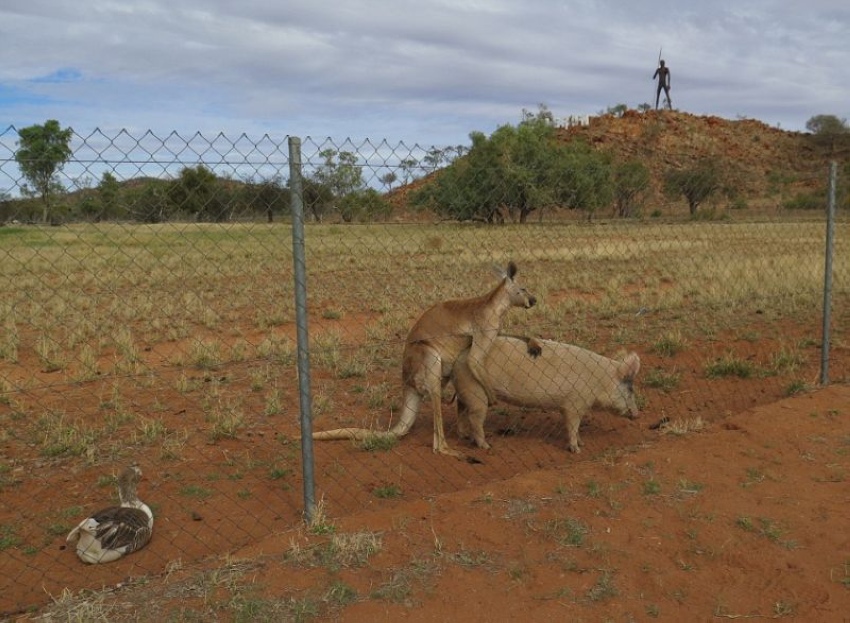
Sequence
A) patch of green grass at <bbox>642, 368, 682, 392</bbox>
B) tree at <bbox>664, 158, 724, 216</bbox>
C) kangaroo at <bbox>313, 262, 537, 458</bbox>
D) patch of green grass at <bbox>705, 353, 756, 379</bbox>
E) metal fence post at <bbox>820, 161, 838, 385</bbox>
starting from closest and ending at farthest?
kangaroo at <bbox>313, 262, 537, 458</bbox> → metal fence post at <bbox>820, 161, 838, 385</bbox> → patch of green grass at <bbox>642, 368, 682, 392</bbox> → patch of green grass at <bbox>705, 353, 756, 379</bbox> → tree at <bbox>664, 158, 724, 216</bbox>

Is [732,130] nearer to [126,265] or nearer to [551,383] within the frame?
[126,265]

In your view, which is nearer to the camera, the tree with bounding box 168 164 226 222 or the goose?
the goose

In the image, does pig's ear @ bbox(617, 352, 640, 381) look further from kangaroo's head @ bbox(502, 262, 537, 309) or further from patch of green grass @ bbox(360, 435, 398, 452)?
patch of green grass @ bbox(360, 435, 398, 452)

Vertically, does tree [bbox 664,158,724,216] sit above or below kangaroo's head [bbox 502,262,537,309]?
above

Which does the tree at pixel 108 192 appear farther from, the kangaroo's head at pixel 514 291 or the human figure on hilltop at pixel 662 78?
the human figure on hilltop at pixel 662 78

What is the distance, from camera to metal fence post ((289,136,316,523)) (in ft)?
14.1

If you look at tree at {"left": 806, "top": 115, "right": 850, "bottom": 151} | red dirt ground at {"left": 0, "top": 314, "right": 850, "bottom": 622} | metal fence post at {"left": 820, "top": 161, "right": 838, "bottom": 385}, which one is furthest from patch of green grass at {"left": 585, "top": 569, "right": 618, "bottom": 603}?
tree at {"left": 806, "top": 115, "right": 850, "bottom": 151}

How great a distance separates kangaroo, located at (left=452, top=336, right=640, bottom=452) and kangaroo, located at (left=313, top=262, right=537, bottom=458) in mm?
92

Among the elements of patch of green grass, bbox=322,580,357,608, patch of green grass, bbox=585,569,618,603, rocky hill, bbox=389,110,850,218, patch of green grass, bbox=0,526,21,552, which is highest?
rocky hill, bbox=389,110,850,218

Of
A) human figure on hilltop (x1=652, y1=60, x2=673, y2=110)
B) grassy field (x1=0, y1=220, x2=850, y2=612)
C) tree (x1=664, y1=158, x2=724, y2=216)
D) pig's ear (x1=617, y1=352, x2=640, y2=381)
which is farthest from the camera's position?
human figure on hilltop (x1=652, y1=60, x2=673, y2=110)

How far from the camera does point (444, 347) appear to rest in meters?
6.38

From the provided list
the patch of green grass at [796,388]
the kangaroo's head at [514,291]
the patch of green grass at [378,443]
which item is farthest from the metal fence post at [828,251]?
the patch of green grass at [378,443]

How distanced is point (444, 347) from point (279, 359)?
3.46m

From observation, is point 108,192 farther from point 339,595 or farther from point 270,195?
point 339,595
